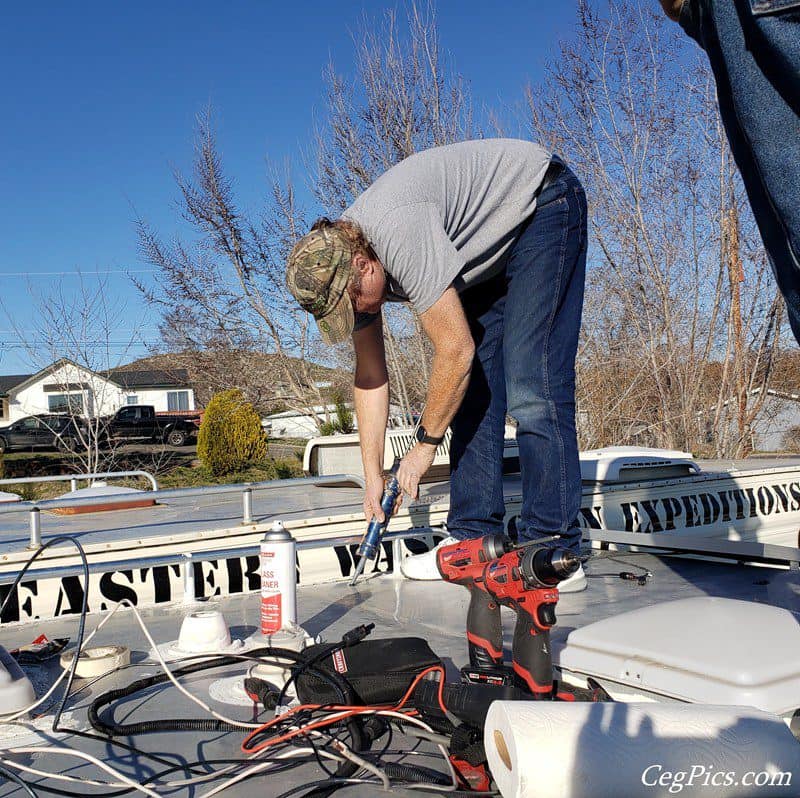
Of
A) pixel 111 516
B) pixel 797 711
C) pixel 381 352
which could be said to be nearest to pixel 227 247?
pixel 111 516

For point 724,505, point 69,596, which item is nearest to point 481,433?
point 69,596

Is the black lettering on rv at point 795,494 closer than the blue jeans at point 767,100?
No

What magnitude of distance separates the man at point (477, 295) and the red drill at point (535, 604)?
41cm

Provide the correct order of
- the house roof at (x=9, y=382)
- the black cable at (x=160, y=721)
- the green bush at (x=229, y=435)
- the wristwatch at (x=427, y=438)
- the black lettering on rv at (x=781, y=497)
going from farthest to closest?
the house roof at (x=9, y=382) < the green bush at (x=229, y=435) < the black lettering on rv at (x=781, y=497) < the wristwatch at (x=427, y=438) < the black cable at (x=160, y=721)

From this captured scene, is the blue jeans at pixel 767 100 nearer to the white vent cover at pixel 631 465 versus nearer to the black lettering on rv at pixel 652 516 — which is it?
the white vent cover at pixel 631 465

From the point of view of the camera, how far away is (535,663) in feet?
5.45

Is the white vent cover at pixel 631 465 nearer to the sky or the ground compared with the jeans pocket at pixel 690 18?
nearer to the ground

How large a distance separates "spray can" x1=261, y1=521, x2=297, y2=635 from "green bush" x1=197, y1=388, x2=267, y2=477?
41.0 feet

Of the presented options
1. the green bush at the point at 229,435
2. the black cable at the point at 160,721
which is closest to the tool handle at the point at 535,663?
the black cable at the point at 160,721

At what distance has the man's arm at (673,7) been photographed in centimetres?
149

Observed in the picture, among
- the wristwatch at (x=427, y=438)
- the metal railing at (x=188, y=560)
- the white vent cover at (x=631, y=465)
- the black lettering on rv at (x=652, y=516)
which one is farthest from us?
the black lettering on rv at (x=652, y=516)

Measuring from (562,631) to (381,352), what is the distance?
3.30 feet

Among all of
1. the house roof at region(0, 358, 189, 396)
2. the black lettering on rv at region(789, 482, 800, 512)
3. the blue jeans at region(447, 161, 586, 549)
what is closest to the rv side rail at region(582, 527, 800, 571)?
the blue jeans at region(447, 161, 586, 549)

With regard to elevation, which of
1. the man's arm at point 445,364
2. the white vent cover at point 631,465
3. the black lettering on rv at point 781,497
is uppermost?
the man's arm at point 445,364
